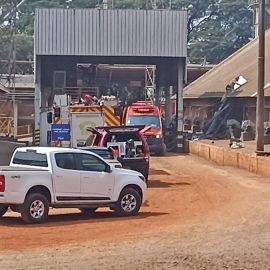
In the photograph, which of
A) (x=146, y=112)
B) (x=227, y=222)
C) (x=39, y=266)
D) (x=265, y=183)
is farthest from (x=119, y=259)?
(x=146, y=112)

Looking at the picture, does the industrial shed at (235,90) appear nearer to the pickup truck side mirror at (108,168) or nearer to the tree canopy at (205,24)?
the pickup truck side mirror at (108,168)

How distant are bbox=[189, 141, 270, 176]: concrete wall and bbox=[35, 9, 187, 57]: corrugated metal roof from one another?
7.21 meters

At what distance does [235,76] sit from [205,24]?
187ft

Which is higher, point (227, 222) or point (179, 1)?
point (179, 1)

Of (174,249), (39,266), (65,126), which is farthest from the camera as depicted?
(65,126)

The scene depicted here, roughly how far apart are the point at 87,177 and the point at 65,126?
687 inches

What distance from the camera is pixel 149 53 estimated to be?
52812mm

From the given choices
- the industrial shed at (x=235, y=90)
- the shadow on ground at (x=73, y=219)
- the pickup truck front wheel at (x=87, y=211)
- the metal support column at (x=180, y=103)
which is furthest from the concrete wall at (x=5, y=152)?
the industrial shed at (x=235, y=90)

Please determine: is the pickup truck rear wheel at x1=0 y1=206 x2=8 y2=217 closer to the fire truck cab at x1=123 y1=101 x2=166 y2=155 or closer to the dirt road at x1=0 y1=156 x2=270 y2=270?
the dirt road at x1=0 y1=156 x2=270 y2=270

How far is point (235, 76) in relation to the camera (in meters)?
61.9

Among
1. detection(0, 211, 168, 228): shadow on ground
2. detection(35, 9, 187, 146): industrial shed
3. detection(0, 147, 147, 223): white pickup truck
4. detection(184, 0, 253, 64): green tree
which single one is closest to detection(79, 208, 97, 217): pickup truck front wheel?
detection(0, 147, 147, 223): white pickup truck

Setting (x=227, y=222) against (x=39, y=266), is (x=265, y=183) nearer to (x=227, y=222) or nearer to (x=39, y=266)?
(x=227, y=222)

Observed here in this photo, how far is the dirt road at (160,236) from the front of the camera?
1261 centimetres

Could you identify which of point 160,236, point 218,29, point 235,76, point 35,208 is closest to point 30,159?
point 35,208
